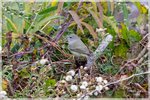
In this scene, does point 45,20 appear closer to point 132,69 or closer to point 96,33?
point 96,33

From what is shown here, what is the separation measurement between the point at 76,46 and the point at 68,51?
0.10 metres

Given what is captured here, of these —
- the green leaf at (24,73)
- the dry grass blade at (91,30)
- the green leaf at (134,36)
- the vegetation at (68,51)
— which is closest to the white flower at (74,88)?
the vegetation at (68,51)

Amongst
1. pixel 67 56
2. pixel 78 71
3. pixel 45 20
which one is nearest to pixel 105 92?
pixel 78 71

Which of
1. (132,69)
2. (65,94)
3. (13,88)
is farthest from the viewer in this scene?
(132,69)

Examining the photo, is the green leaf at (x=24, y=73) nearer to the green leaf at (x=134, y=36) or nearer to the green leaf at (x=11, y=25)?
the green leaf at (x=11, y=25)

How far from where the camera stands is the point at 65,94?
64.4 inches

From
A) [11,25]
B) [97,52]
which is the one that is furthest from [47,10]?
Answer: [97,52]

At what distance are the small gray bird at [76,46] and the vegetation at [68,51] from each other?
24 millimetres

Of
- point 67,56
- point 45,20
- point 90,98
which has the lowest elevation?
point 90,98

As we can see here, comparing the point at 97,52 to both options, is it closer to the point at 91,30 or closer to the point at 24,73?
the point at 91,30

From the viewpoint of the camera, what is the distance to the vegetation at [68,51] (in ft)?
5.62

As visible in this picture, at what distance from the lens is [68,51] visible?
2.05 metres

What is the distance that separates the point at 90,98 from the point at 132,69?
0.94 ft

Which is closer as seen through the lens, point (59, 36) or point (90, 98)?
point (90, 98)
